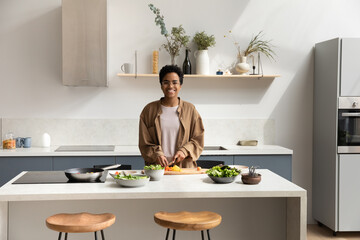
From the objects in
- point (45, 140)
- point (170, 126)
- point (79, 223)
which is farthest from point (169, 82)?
point (45, 140)

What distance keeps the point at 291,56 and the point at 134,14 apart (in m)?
1.95

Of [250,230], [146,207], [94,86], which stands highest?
[94,86]

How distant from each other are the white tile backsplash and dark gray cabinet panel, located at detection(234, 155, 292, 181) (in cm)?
58

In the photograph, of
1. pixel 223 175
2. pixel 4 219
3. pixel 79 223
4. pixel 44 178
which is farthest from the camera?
pixel 44 178

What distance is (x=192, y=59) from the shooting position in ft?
16.7

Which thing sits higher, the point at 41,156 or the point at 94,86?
the point at 94,86

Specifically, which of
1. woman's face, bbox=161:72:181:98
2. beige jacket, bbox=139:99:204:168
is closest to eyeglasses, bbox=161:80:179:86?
woman's face, bbox=161:72:181:98

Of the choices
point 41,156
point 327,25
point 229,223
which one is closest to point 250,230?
point 229,223

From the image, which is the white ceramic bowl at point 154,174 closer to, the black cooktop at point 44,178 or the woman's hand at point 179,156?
the black cooktop at point 44,178

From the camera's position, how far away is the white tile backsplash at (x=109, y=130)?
4922 millimetres

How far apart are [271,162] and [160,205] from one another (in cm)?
215

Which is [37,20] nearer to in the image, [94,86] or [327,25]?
[94,86]

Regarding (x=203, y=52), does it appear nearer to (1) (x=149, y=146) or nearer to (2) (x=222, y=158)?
(2) (x=222, y=158)

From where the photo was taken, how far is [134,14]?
4.99m
